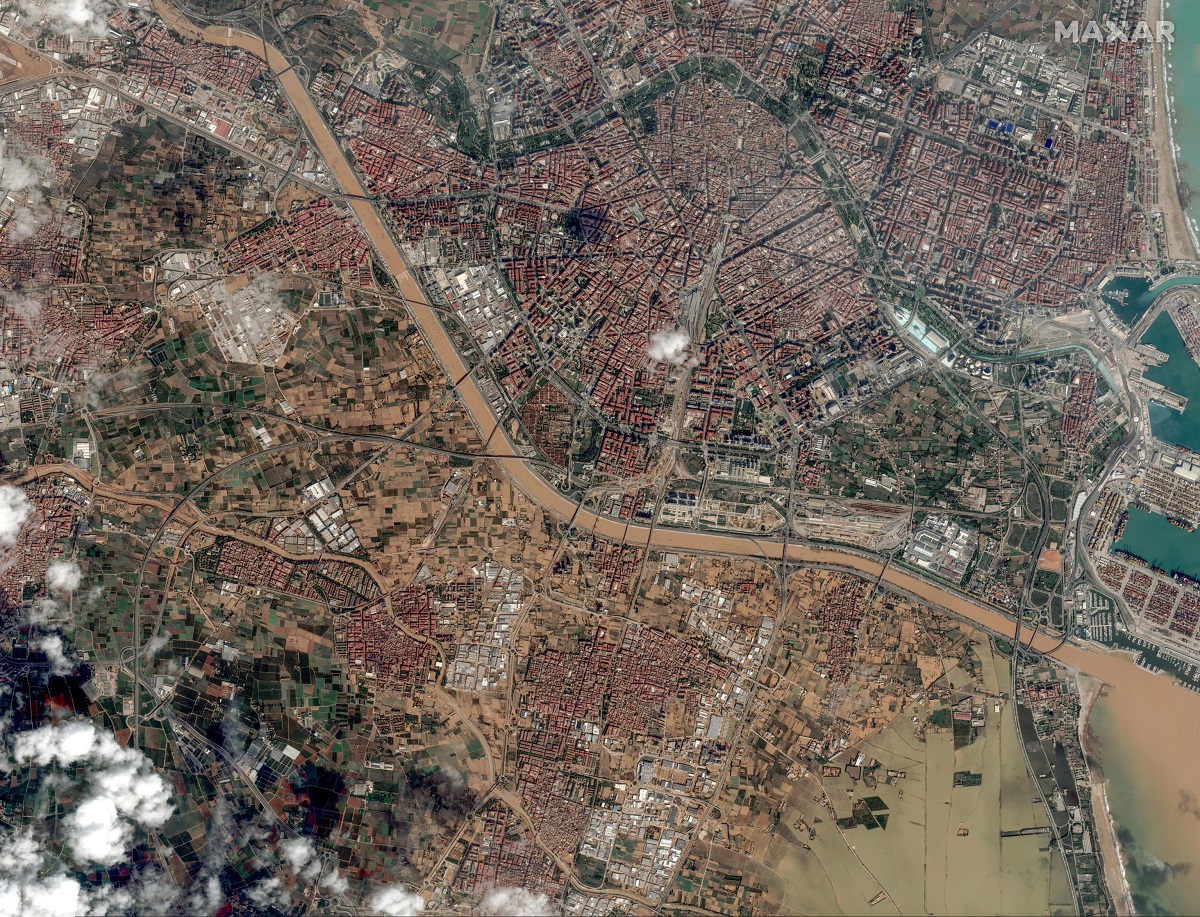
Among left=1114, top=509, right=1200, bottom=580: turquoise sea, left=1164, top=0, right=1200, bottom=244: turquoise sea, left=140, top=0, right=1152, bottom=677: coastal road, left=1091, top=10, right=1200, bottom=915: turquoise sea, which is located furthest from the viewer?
left=1164, top=0, right=1200, bottom=244: turquoise sea

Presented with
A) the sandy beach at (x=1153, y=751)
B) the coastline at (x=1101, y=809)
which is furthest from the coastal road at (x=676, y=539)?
the sandy beach at (x=1153, y=751)

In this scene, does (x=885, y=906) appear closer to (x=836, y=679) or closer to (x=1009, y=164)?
(x=836, y=679)

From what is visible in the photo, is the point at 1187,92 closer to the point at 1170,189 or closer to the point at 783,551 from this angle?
the point at 1170,189

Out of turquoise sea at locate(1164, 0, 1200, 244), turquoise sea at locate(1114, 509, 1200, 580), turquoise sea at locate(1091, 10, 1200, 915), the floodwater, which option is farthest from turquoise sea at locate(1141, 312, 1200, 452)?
the floodwater

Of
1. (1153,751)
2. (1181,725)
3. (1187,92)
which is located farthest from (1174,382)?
(1153,751)

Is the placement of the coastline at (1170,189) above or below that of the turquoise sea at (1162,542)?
above

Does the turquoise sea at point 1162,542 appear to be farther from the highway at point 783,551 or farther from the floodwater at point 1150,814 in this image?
the floodwater at point 1150,814

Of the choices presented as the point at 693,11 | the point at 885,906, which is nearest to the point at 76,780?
the point at 885,906

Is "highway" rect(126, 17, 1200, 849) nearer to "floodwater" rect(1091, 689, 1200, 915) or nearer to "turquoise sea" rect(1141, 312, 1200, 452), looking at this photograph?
"floodwater" rect(1091, 689, 1200, 915)
